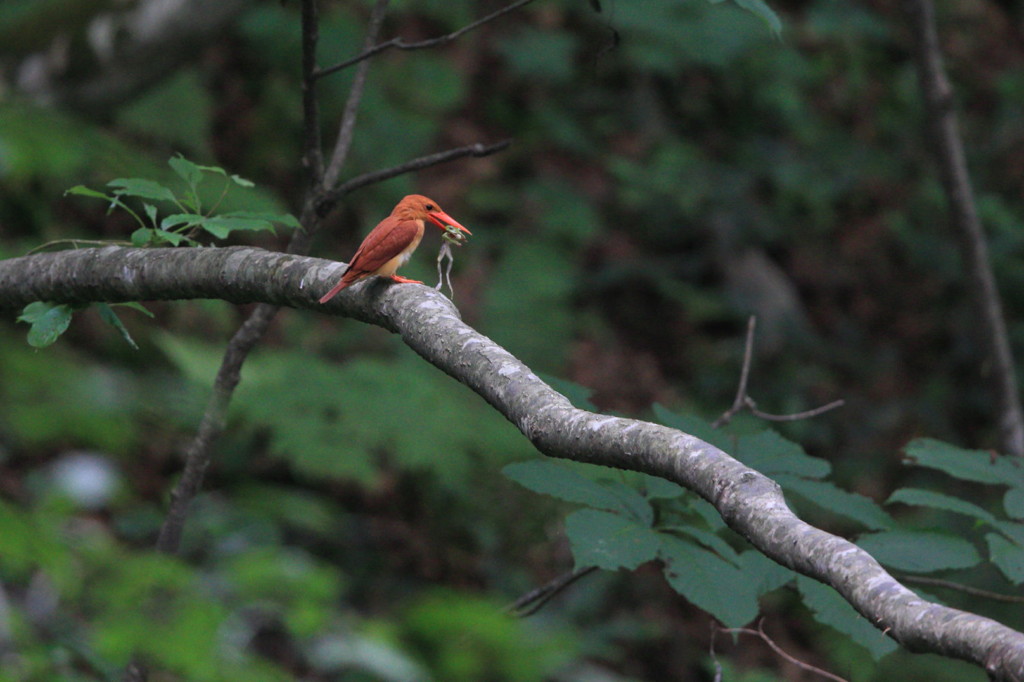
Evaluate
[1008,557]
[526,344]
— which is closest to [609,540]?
[1008,557]

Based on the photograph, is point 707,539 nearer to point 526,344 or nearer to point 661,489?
point 661,489

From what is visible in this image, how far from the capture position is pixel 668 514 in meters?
1.88

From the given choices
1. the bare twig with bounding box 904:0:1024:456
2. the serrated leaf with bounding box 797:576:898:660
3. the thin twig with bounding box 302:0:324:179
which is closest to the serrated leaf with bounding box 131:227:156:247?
the thin twig with bounding box 302:0:324:179

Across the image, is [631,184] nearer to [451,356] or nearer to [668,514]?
[668,514]

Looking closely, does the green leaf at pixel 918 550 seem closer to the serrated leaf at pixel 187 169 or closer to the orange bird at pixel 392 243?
Result: the orange bird at pixel 392 243

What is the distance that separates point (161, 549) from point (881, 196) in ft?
26.1

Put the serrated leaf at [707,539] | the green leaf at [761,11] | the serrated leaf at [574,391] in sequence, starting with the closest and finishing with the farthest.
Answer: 1. the green leaf at [761,11]
2. the serrated leaf at [707,539]
3. the serrated leaf at [574,391]

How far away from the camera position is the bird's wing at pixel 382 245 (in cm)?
162

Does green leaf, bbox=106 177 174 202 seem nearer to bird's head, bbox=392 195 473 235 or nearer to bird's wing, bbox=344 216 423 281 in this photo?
bird's wing, bbox=344 216 423 281

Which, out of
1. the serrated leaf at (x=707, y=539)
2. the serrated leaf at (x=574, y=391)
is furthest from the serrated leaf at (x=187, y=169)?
the serrated leaf at (x=707, y=539)

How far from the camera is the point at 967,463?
2051 mm

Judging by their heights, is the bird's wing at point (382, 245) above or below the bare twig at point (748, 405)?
above

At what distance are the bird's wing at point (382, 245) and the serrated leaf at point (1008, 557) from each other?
1287 millimetres

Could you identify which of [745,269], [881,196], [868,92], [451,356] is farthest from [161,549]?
[868,92]
